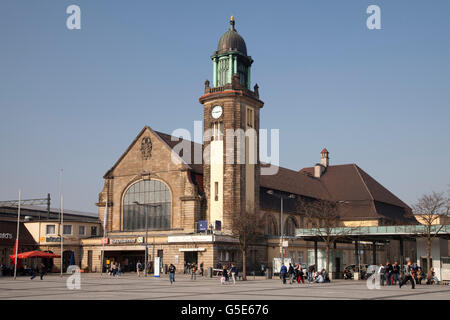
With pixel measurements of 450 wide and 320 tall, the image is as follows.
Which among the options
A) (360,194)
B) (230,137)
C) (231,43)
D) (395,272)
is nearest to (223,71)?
(231,43)

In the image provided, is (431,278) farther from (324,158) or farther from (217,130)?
(324,158)

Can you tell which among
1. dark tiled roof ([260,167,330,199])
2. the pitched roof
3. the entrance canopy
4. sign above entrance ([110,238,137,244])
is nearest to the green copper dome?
dark tiled roof ([260,167,330,199])

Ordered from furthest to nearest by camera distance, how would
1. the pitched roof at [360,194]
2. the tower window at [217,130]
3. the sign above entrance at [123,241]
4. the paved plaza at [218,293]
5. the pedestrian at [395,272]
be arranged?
1. the pitched roof at [360,194]
2. the sign above entrance at [123,241]
3. the tower window at [217,130]
4. the pedestrian at [395,272]
5. the paved plaza at [218,293]

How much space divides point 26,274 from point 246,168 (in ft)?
94.2

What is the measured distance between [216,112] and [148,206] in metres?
14.8

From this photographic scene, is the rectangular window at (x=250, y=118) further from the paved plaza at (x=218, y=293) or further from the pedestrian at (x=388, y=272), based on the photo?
the paved plaza at (x=218, y=293)

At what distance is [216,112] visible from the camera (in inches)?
2896

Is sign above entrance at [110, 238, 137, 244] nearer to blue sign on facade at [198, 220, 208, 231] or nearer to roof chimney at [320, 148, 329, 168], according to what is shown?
blue sign on facade at [198, 220, 208, 231]

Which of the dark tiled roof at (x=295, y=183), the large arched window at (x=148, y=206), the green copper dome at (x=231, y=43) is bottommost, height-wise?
the large arched window at (x=148, y=206)

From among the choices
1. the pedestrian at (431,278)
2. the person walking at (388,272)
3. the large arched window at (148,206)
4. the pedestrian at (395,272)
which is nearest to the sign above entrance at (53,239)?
the large arched window at (148,206)

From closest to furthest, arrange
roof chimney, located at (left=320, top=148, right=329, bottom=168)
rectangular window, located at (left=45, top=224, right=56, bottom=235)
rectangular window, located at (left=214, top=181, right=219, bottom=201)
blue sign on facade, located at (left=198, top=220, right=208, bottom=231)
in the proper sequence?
blue sign on facade, located at (left=198, top=220, right=208, bottom=231) < rectangular window, located at (left=214, top=181, right=219, bottom=201) < rectangular window, located at (left=45, top=224, right=56, bottom=235) < roof chimney, located at (left=320, top=148, right=329, bottom=168)

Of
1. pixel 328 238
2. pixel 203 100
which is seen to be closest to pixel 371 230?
pixel 328 238

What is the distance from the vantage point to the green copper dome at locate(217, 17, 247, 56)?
240ft

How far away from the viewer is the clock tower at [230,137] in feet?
234
